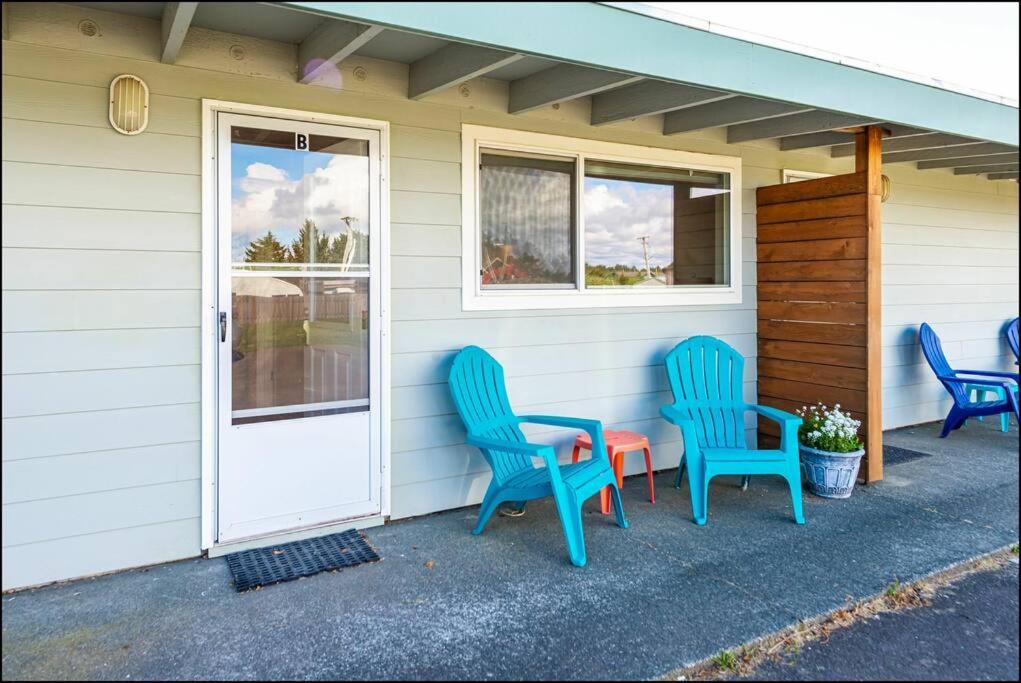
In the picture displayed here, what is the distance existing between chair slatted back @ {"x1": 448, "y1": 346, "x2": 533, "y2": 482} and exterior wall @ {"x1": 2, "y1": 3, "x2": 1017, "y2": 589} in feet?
0.48

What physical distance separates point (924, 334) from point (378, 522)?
4587 mm

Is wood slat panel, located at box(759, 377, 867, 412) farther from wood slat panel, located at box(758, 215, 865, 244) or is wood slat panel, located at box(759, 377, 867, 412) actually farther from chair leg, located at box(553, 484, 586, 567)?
chair leg, located at box(553, 484, 586, 567)

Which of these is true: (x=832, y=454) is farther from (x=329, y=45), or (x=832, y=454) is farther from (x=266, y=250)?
(x=329, y=45)

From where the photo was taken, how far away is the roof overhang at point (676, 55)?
2.27 meters

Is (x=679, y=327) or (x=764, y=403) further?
(x=764, y=403)

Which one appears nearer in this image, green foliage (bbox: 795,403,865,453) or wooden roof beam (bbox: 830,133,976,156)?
green foliage (bbox: 795,403,865,453)

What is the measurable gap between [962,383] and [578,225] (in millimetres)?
3453

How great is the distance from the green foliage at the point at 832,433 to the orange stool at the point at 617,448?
3.14 ft

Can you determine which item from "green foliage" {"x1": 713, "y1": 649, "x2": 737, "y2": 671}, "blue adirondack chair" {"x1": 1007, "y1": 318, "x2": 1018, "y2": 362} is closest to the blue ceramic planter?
"green foliage" {"x1": 713, "y1": 649, "x2": 737, "y2": 671}

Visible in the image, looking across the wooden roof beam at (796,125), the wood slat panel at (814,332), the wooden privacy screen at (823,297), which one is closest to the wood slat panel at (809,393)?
the wooden privacy screen at (823,297)

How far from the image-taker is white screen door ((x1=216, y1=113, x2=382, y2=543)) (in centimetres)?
312

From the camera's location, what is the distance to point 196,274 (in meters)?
3.02

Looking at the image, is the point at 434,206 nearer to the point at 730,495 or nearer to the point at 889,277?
the point at 730,495

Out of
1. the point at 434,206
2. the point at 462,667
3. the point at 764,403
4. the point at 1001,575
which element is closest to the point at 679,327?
the point at 764,403
